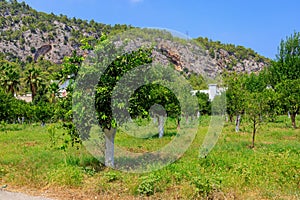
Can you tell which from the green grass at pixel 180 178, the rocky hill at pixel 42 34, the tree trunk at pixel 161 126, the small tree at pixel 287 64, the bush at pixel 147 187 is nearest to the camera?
the green grass at pixel 180 178

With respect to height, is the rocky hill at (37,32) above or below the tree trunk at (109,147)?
above

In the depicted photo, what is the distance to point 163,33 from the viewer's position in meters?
10.5

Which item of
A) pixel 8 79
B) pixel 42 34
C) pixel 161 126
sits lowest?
pixel 161 126

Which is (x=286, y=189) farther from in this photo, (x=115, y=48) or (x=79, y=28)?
(x=79, y=28)

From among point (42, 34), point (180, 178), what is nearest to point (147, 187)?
point (180, 178)

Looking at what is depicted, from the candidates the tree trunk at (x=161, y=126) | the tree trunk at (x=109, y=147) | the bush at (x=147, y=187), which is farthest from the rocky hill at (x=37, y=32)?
the bush at (x=147, y=187)

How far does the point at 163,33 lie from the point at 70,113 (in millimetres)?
4218

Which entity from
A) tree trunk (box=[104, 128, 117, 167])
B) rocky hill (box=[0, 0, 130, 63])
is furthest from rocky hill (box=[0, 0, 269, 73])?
tree trunk (box=[104, 128, 117, 167])

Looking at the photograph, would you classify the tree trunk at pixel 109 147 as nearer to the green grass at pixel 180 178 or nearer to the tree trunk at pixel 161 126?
the green grass at pixel 180 178

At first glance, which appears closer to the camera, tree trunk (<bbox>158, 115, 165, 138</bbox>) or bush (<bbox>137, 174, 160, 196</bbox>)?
bush (<bbox>137, 174, 160, 196</bbox>)

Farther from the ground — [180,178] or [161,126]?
[161,126]

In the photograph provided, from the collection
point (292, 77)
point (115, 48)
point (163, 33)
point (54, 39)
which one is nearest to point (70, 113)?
point (115, 48)

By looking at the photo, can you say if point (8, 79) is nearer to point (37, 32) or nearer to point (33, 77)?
point (33, 77)

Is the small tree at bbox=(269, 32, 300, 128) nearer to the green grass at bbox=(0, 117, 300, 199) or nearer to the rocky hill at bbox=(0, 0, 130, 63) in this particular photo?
the green grass at bbox=(0, 117, 300, 199)
